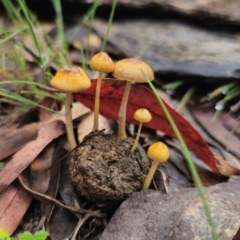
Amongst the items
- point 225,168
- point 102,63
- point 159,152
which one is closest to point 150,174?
point 159,152

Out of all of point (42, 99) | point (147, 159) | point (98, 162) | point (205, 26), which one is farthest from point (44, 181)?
point (205, 26)

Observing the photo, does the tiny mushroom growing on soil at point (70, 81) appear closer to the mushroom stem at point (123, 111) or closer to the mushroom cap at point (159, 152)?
the mushroom stem at point (123, 111)

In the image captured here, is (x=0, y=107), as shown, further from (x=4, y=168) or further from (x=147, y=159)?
(x=147, y=159)

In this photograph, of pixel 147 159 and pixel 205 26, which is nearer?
pixel 147 159

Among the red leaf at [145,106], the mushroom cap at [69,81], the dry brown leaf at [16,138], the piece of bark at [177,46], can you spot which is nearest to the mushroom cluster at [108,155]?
the mushroom cap at [69,81]

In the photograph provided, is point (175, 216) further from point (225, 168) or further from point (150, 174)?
point (225, 168)

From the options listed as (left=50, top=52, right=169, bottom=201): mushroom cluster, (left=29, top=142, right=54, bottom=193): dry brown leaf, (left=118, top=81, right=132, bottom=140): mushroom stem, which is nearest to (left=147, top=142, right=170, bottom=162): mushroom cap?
(left=50, top=52, right=169, bottom=201): mushroom cluster
